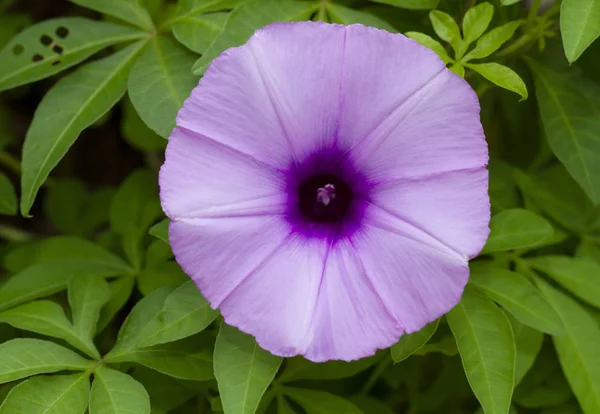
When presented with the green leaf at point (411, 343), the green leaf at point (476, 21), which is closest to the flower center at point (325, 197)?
the green leaf at point (411, 343)

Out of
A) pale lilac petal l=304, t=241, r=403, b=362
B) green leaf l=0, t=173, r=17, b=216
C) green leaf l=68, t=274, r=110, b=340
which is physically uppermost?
pale lilac petal l=304, t=241, r=403, b=362

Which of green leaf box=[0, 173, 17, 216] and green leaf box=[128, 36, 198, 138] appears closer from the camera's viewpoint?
green leaf box=[128, 36, 198, 138]

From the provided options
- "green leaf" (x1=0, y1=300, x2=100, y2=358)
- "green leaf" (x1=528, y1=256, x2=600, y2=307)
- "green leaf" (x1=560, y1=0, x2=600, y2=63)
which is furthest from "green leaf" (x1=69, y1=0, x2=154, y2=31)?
"green leaf" (x1=528, y1=256, x2=600, y2=307)

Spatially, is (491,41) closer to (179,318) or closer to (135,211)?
(179,318)

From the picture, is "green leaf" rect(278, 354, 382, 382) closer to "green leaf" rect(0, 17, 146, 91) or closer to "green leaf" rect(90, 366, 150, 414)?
"green leaf" rect(90, 366, 150, 414)

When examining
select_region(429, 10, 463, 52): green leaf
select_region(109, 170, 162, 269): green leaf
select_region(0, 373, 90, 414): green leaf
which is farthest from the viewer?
select_region(109, 170, 162, 269): green leaf

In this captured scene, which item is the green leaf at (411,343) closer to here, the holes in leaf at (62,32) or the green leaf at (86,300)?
the green leaf at (86,300)

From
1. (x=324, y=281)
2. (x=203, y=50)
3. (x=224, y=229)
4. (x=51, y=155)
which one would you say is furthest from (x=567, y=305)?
(x=51, y=155)

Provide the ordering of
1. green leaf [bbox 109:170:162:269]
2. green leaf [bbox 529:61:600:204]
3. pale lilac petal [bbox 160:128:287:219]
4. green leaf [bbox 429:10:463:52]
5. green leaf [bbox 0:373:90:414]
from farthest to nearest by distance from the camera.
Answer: green leaf [bbox 109:170:162:269] < green leaf [bbox 529:61:600:204] < green leaf [bbox 429:10:463:52] < green leaf [bbox 0:373:90:414] < pale lilac petal [bbox 160:128:287:219]
